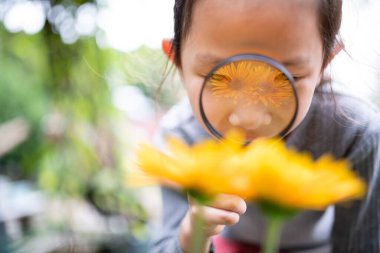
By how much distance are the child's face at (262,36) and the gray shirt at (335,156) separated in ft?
0.90

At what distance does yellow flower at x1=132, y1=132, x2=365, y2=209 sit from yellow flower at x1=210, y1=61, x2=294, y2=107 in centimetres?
17

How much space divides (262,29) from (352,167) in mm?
572

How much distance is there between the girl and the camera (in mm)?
445

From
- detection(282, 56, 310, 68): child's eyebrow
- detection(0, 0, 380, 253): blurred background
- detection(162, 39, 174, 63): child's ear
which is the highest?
detection(282, 56, 310, 68): child's eyebrow

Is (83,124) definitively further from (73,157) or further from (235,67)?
(235,67)

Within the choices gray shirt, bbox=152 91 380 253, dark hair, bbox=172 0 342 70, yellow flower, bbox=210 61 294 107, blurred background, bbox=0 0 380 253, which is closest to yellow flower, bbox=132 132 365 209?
yellow flower, bbox=210 61 294 107

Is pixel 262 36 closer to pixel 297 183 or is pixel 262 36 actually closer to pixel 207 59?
pixel 207 59

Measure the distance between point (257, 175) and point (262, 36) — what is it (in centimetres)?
24

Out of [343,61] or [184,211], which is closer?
[343,61]

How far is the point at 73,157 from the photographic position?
6.18 ft

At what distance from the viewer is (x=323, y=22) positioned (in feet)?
1.73

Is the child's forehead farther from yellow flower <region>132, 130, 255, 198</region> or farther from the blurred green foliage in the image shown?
the blurred green foliage

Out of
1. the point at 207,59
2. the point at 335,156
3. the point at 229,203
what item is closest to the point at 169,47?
the point at 207,59

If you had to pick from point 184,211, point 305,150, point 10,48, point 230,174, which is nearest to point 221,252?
point 184,211
